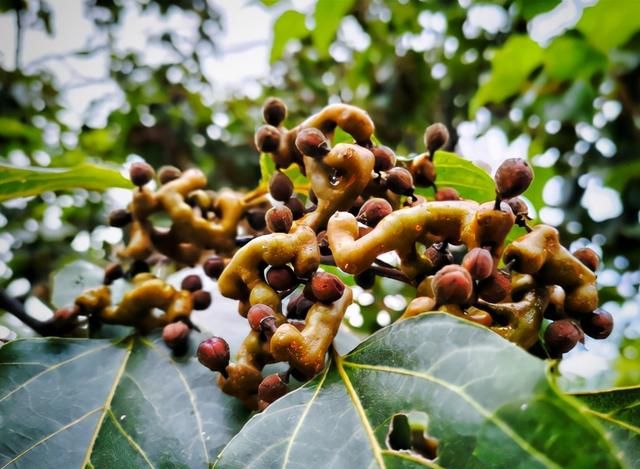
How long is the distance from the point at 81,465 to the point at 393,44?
2.56 m

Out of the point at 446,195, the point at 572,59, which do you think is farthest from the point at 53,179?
the point at 572,59

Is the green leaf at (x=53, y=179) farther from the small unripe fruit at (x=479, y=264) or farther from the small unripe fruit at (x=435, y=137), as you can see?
the small unripe fruit at (x=479, y=264)

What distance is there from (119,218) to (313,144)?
40cm

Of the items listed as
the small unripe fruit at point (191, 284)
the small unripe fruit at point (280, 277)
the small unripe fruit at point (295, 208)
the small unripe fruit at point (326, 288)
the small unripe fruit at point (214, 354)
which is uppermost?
the small unripe fruit at point (295, 208)

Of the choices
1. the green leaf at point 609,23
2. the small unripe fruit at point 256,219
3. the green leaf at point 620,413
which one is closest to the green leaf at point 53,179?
the small unripe fruit at point 256,219

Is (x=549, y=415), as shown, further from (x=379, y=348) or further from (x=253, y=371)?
(x=253, y=371)

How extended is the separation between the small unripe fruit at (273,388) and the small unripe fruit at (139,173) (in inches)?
16.1

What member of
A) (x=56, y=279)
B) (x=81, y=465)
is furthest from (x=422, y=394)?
(x=56, y=279)

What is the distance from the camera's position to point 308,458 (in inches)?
22.9

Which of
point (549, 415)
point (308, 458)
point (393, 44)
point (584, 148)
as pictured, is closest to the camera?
point (549, 415)

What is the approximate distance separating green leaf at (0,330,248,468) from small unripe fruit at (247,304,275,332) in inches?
7.0

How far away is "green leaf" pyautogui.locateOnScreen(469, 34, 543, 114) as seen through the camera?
6.78ft

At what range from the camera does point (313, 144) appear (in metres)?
0.70

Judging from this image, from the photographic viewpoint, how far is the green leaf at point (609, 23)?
177cm
